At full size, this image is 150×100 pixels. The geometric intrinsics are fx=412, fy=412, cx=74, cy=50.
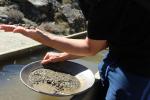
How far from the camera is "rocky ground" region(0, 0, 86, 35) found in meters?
7.08

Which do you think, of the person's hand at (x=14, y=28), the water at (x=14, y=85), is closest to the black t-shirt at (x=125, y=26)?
the person's hand at (x=14, y=28)

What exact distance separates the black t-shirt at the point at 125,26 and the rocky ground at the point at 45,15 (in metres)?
5.04

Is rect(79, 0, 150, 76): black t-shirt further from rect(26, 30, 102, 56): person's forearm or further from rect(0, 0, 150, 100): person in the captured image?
rect(26, 30, 102, 56): person's forearm

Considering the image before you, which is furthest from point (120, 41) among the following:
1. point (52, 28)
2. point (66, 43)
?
point (52, 28)

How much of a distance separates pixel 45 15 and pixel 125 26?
5938mm

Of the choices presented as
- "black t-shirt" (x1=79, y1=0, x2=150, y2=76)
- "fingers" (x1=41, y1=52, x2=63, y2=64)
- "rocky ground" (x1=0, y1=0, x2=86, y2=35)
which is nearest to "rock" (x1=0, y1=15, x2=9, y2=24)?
"rocky ground" (x1=0, y1=0, x2=86, y2=35)

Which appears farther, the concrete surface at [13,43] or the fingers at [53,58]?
the concrete surface at [13,43]

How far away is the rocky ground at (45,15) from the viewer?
7.08 metres

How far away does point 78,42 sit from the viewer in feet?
6.57

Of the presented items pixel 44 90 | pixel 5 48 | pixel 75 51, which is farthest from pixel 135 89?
pixel 5 48

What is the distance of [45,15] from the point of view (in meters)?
7.70

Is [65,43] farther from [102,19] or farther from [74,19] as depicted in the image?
[74,19]

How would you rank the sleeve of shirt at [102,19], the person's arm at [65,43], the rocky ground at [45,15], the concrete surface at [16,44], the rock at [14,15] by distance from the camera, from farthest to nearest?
1. the rocky ground at [45,15]
2. the rock at [14,15]
3. the concrete surface at [16,44]
4. the person's arm at [65,43]
5. the sleeve of shirt at [102,19]

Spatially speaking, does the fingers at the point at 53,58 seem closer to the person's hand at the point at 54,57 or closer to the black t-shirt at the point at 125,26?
the person's hand at the point at 54,57
